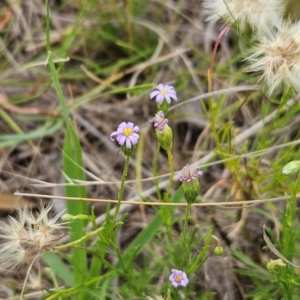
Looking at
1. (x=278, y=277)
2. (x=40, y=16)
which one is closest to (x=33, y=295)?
(x=278, y=277)

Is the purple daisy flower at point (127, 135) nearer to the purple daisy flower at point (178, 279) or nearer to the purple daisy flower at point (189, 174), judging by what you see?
the purple daisy flower at point (189, 174)

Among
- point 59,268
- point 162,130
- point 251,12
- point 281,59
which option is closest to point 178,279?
point 162,130

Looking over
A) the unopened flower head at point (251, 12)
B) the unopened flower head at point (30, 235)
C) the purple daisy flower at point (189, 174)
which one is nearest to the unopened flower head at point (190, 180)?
the purple daisy flower at point (189, 174)

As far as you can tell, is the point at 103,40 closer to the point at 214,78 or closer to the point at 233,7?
the point at 214,78


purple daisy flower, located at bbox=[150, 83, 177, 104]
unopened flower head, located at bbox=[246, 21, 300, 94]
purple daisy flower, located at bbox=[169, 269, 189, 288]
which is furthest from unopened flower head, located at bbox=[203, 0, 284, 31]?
purple daisy flower, located at bbox=[169, 269, 189, 288]

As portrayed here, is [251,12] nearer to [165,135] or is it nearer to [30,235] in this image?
[165,135]
